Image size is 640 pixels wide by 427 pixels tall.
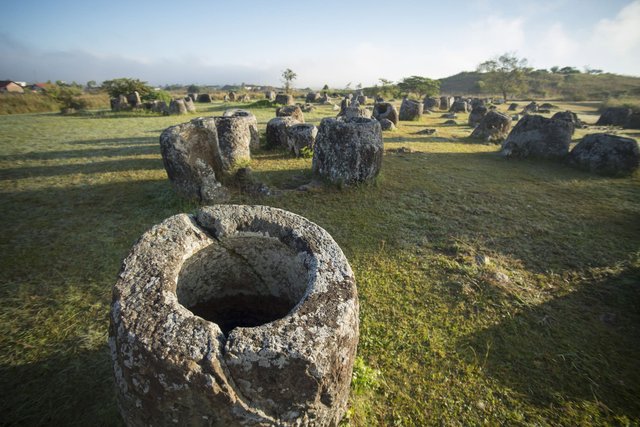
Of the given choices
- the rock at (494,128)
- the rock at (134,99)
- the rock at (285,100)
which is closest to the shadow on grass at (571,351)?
the rock at (494,128)

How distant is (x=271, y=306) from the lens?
2.85m

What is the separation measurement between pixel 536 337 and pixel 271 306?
2.96 m

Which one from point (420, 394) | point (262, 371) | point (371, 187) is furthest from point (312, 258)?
point (371, 187)

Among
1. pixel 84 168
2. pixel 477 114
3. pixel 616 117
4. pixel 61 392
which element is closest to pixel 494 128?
pixel 477 114

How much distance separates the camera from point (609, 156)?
8.71m

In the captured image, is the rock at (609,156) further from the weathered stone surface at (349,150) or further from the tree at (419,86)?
the tree at (419,86)

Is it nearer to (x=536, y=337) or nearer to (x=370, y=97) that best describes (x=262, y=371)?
(x=536, y=337)

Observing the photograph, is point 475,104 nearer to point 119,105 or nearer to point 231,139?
point 231,139

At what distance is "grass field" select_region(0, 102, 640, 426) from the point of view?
2.62 m

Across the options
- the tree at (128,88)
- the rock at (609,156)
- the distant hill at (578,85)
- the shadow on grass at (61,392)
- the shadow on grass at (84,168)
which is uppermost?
the distant hill at (578,85)

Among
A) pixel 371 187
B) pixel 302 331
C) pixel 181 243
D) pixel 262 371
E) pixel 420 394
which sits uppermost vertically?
pixel 181 243

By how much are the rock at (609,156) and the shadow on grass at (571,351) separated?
22.4 ft

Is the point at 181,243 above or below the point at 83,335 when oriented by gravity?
above

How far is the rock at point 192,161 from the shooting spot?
595 centimetres
